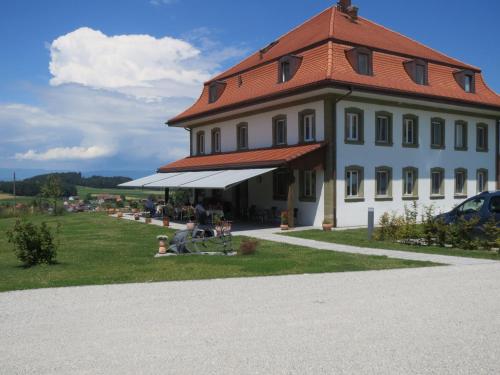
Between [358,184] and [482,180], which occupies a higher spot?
[482,180]

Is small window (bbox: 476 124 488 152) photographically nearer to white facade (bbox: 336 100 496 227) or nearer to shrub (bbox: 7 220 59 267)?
white facade (bbox: 336 100 496 227)

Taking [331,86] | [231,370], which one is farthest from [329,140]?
[231,370]

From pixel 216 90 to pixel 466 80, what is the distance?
41.0ft

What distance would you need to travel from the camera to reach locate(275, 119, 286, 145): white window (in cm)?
2216

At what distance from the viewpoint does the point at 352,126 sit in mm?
20547

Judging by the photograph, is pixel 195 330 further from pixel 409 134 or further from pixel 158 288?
pixel 409 134

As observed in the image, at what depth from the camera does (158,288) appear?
26.0 ft

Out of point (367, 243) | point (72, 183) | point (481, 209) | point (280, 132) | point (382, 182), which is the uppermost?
point (280, 132)

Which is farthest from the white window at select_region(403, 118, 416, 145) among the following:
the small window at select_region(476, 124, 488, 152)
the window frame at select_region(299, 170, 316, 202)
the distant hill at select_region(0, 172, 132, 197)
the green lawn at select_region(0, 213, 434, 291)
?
the distant hill at select_region(0, 172, 132, 197)

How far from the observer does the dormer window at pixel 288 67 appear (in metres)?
21.8

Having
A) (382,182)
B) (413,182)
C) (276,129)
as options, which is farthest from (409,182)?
(276,129)

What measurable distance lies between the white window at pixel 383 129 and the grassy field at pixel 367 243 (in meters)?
5.44

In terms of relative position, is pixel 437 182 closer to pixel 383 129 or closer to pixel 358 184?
pixel 383 129

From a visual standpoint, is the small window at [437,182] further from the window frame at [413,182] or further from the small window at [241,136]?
the small window at [241,136]
